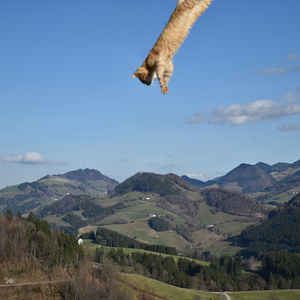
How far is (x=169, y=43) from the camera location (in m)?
4.00

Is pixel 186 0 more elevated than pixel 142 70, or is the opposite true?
pixel 186 0

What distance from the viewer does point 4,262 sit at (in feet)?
329

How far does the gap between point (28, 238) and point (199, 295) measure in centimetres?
6016

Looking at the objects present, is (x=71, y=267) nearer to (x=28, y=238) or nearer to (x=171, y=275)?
Result: (x=28, y=238)

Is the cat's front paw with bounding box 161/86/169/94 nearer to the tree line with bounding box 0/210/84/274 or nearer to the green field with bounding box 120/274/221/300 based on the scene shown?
the tree line with bounding box 0/210/84/274

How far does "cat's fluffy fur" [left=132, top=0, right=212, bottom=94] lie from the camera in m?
3.65

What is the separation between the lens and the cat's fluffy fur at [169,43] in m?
3.65

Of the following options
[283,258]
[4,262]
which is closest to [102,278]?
[4,262]

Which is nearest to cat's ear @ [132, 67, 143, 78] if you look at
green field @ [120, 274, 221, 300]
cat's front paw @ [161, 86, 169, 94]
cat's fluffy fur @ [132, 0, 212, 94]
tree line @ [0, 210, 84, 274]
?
cat's fluffy fur @ [132, 0, 212, 94]

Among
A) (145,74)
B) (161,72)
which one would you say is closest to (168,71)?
(161,72)

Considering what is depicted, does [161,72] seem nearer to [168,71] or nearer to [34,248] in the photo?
[168,71]

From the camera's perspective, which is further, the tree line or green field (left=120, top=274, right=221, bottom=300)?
green field (left=120, top=274, right=221, bottom=300)

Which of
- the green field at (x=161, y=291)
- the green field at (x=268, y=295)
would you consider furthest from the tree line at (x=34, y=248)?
the green field at (x=268, y=295)

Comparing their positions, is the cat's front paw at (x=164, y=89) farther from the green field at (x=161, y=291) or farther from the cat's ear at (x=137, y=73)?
the green field at (x=161, y=291)
